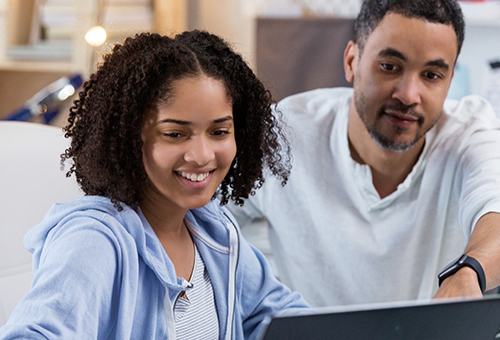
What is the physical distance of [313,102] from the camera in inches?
57.2

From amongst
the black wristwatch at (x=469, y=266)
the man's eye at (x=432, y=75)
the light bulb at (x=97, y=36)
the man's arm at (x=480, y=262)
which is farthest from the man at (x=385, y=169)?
the light bulb at (x=97, y=36)

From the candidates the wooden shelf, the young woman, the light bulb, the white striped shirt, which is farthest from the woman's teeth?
A: the wooden shelf

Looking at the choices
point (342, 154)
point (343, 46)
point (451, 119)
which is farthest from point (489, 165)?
point (343, 46)

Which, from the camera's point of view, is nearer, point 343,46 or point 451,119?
point 451,119

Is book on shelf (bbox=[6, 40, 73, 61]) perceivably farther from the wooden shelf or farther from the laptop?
the laptop

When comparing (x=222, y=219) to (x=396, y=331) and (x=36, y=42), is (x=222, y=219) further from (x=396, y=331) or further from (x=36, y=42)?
(x=36, y=42)

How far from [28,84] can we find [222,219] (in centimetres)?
162

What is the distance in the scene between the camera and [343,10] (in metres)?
2.28

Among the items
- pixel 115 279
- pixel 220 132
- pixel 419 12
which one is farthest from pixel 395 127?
pixel 115 279

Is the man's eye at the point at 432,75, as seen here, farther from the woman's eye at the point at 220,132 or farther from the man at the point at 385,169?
the woman's eye at the point at 220,132

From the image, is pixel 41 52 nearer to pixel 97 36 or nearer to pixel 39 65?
pixel 39 65

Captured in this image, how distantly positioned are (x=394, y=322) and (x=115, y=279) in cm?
34

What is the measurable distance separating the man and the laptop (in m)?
0.59

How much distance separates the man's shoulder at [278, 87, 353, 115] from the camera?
1417 mm
